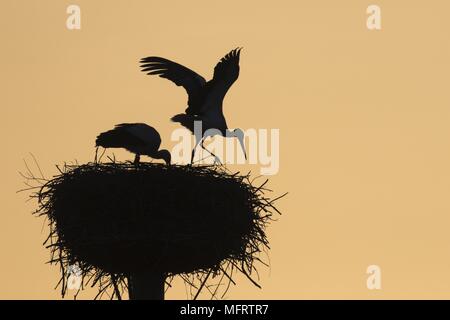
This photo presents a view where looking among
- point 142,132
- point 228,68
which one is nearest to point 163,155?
point 142,132

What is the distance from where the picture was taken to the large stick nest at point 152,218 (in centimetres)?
951

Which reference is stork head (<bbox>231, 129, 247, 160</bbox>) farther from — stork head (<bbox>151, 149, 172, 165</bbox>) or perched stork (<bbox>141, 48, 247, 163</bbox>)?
stork head (<bbox>151, 149, 172, 165</bbox>)

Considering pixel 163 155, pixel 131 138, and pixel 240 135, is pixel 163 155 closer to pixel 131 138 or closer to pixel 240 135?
pixel 131 138

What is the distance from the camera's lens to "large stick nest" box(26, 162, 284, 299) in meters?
9.51

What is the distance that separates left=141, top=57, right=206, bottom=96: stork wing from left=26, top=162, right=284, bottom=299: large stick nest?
3065mm

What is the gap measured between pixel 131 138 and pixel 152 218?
2475 mm

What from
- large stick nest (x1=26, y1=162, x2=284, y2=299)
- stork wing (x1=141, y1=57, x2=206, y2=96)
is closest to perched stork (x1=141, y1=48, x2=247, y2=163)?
stork wing (x1=141, y1=57, x2=206, y2=96)

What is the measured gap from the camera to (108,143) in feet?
38.5

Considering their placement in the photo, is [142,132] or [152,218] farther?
[142,132]

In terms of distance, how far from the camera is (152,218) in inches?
375

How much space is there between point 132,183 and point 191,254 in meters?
1.04

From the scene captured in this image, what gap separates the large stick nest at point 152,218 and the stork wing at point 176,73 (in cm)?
306
